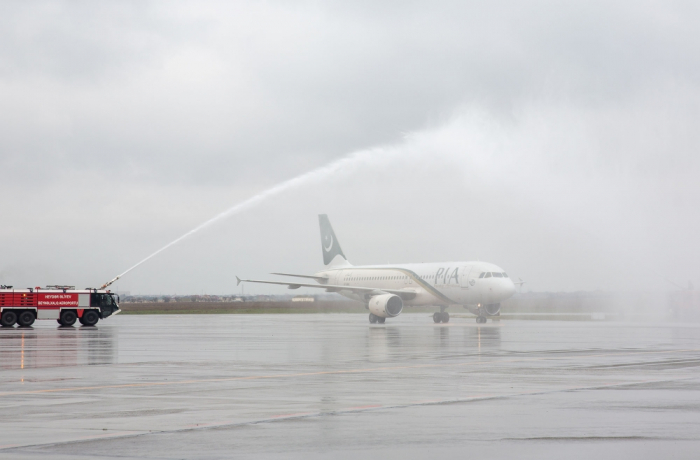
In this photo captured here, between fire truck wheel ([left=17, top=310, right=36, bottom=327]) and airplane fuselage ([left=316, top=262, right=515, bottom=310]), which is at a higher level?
airplane fuselage ([left=316, top=262, right=515, bottom=310])

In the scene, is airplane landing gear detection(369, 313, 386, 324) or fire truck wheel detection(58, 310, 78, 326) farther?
airplane landing gear detection(369, 313, 386, 324)

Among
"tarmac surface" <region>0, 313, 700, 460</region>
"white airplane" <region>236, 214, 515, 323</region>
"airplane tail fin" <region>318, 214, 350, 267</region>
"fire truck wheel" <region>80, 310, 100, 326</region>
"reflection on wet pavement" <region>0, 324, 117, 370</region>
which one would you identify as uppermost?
"airplane tail fin" <region>318, 214, 350, 267</region>

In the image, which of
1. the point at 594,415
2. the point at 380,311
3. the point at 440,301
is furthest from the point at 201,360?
the point at 440,301

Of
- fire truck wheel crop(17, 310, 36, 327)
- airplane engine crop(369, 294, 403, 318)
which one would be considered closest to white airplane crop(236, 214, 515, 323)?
airplane engine crop(369, 294, 403, 318)

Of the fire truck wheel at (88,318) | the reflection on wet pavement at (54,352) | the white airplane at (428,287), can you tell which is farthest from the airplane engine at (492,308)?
the reflection on wet pavement at (54,352)

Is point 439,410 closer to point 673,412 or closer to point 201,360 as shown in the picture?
point 673,412

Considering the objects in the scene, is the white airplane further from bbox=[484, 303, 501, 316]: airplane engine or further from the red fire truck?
the red fire truck

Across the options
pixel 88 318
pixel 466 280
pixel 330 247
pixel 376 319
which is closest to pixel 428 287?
pixel 466 280

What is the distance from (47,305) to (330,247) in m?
31.0

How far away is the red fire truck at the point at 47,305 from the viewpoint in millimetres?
56531

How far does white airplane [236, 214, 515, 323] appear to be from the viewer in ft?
201

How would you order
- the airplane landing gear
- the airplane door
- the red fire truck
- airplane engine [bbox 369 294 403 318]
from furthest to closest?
the airplane landing gear → the airplane door → airplane engine [bbox 369 294 403 318] → the red fire truck

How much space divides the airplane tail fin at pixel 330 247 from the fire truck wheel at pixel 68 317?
1142 inches

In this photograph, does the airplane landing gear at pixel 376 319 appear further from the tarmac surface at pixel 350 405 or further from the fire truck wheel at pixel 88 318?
the tarmac surface at pixel 350 405
